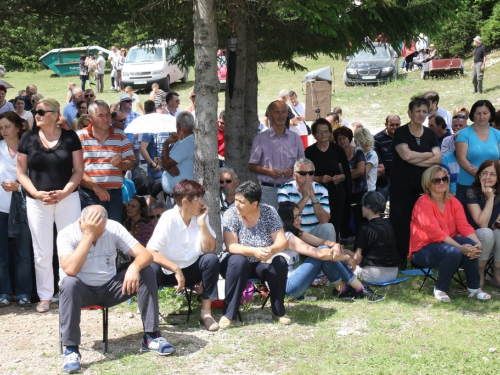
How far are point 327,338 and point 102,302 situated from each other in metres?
1.94

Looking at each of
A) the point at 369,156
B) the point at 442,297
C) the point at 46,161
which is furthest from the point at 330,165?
the point at 46,161

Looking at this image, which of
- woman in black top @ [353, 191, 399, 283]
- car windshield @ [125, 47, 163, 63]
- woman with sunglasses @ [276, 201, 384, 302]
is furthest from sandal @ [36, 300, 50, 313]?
car windshield @ [125, 47, 163, 63]

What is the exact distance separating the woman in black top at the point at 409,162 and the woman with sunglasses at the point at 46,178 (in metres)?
3.78

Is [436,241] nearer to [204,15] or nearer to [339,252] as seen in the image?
[339,252]

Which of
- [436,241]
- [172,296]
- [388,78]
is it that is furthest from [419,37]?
[388,78]

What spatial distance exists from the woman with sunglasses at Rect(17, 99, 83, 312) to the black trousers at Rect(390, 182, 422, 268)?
150 inches

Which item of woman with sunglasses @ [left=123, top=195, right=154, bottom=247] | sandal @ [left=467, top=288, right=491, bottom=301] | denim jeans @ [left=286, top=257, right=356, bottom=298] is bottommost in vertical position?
sandal @ [left=467, top=288, right=491, bottom=301]

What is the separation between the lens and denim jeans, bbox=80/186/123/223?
298 inches

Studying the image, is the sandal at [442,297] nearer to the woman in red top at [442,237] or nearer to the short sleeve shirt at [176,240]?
the woman in red top at [442,237]

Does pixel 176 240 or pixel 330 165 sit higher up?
pixel 330 165

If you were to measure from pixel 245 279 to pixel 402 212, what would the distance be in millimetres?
2854

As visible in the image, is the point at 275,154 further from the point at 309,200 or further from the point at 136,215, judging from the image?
the point at 136,215

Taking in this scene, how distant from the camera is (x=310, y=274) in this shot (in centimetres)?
702

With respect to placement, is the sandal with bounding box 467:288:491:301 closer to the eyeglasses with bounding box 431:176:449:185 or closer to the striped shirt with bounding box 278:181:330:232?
the eyeglasses with bounding box 431:176:449:185
